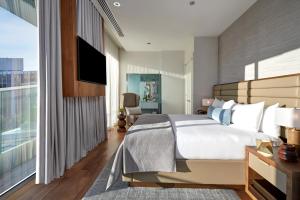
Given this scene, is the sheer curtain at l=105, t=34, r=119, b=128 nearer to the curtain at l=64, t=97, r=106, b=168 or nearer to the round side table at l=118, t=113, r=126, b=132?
the round side table at l=118, t=113, r=126, b=132

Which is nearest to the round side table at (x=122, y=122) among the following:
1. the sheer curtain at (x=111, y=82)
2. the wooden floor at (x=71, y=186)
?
the sheer curtain at (x=111, y=82)

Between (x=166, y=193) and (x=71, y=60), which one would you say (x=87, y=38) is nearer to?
(x=71, y=60)

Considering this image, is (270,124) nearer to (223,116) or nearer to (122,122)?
(223,116)

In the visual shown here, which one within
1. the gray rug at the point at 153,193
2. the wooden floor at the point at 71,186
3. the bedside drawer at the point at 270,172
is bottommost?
the gray rug at the point at 153,193

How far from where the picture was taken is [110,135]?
5.13 metres

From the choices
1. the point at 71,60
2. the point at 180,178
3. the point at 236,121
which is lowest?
the point at 180,178

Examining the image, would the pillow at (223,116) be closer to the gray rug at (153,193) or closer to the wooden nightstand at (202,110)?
the gray rug at (153,193)

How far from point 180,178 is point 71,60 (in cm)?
212

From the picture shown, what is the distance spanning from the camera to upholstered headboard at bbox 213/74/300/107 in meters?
2.21

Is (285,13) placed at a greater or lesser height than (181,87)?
greater

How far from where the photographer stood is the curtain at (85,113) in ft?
9.54

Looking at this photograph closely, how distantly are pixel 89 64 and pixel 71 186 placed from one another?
1.96 m

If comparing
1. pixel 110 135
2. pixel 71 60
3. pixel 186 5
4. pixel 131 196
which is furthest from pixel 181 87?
pixel 131 196

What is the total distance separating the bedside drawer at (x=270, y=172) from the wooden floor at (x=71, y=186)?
0.44m
